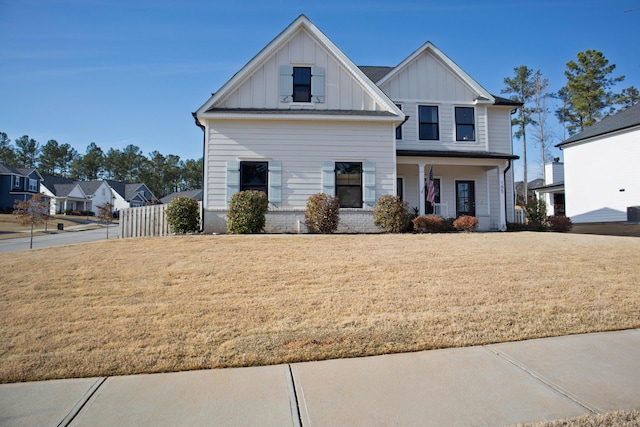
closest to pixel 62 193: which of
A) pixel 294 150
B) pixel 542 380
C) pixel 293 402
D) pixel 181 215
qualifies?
pixel 181 215

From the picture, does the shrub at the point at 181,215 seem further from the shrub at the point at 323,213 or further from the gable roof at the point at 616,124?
the gable roof at the point at 616,124

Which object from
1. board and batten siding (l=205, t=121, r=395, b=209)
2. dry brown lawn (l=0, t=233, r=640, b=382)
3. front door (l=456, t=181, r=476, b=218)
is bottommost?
dry brown lawn (l=0, t=233, r=640, b=382)

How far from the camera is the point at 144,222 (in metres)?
12.7

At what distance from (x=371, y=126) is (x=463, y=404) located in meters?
12.1

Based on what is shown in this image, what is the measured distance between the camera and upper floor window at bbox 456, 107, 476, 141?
55.9 feet

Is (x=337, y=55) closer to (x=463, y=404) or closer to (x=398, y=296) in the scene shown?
(x=398, y=296)

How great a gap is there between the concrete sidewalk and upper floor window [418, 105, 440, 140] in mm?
13825

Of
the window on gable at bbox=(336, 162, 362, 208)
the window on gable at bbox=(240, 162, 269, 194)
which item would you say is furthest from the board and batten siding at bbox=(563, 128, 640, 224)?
the window on gable at bbox=(240, 162, 269, 194)

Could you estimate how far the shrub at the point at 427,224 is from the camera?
523 inches

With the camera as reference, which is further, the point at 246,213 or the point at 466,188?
the point at 466,188

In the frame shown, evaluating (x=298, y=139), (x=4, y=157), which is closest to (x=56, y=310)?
(x=298, y=139)

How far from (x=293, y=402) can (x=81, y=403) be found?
1.82 metres

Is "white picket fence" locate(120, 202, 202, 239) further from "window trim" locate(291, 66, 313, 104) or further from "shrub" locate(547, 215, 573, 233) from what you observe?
"shrub" locate(547, 215, 573, 233)

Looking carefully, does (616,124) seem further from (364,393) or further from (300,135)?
(364,393)
